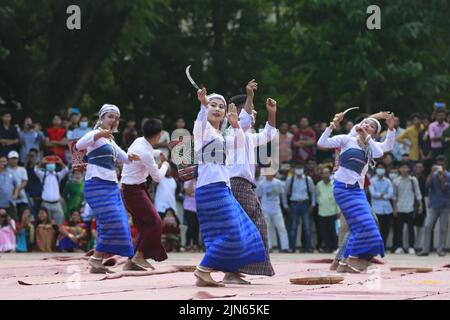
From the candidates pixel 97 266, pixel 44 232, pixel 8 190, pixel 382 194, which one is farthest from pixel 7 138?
pixel 97 266

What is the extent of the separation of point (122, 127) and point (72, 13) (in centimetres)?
314

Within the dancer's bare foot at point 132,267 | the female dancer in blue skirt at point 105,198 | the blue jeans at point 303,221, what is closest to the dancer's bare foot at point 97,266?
the female dancer in blue skirt at point 105,198

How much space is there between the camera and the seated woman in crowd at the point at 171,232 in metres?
20.8

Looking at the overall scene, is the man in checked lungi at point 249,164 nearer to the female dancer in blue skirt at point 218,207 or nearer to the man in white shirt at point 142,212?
the female dancer in blue skirt at point 218,207

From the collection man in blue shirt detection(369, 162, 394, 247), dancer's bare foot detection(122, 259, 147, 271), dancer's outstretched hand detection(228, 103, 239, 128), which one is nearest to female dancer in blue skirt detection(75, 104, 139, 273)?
dancer's bare foot detection(122, 259, 147, 271)

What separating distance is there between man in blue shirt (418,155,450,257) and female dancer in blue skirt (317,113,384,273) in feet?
22.9

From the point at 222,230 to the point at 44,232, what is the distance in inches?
435

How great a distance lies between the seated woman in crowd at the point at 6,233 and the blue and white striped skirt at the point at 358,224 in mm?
8626

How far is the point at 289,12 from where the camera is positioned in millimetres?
→ 31703

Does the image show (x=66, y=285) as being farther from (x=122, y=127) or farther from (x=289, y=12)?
(x=289, y=12)

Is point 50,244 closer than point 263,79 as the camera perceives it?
Yes

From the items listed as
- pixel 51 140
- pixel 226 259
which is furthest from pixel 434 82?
pixel 226 259

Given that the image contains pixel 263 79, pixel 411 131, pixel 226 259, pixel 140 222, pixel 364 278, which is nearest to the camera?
pixel 226 259
